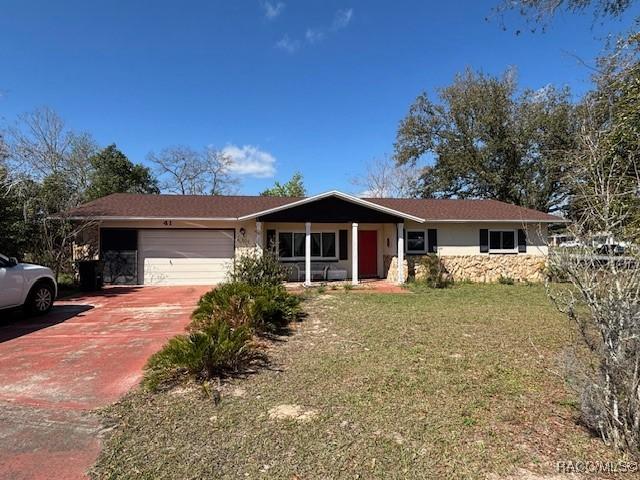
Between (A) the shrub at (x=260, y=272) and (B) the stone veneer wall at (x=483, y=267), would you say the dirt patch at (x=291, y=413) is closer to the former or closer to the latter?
(A) the shrub at (x=260, y=272)

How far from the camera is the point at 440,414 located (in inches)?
150

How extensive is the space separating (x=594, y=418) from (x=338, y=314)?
235 inches

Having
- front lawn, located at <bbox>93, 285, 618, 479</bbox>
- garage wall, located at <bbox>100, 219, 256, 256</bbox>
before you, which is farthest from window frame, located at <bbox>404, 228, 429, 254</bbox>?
front lawn, located at <bbox>93, 285, 618, 479</bbox>

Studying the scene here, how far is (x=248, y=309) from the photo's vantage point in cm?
704

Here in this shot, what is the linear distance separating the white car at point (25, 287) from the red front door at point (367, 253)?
11.7 metres

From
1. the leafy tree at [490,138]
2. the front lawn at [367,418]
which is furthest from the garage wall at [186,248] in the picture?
the leafy tree at [490,138]

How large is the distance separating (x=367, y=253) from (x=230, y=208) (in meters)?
6.57

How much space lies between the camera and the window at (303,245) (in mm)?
16297

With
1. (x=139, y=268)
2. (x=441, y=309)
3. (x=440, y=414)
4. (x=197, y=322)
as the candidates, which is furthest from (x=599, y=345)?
(x=139, y=268)

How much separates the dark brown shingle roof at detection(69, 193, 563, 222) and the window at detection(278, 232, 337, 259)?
174 centimetres

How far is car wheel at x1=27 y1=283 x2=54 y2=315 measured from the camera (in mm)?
8688

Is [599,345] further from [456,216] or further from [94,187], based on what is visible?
[94,187]

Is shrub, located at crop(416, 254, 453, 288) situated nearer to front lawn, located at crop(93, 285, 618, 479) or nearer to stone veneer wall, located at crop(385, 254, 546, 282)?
stone veneer wall, located at crop(385, 254, 546, 282)

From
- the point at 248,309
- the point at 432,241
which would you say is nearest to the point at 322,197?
the point at 432,241
